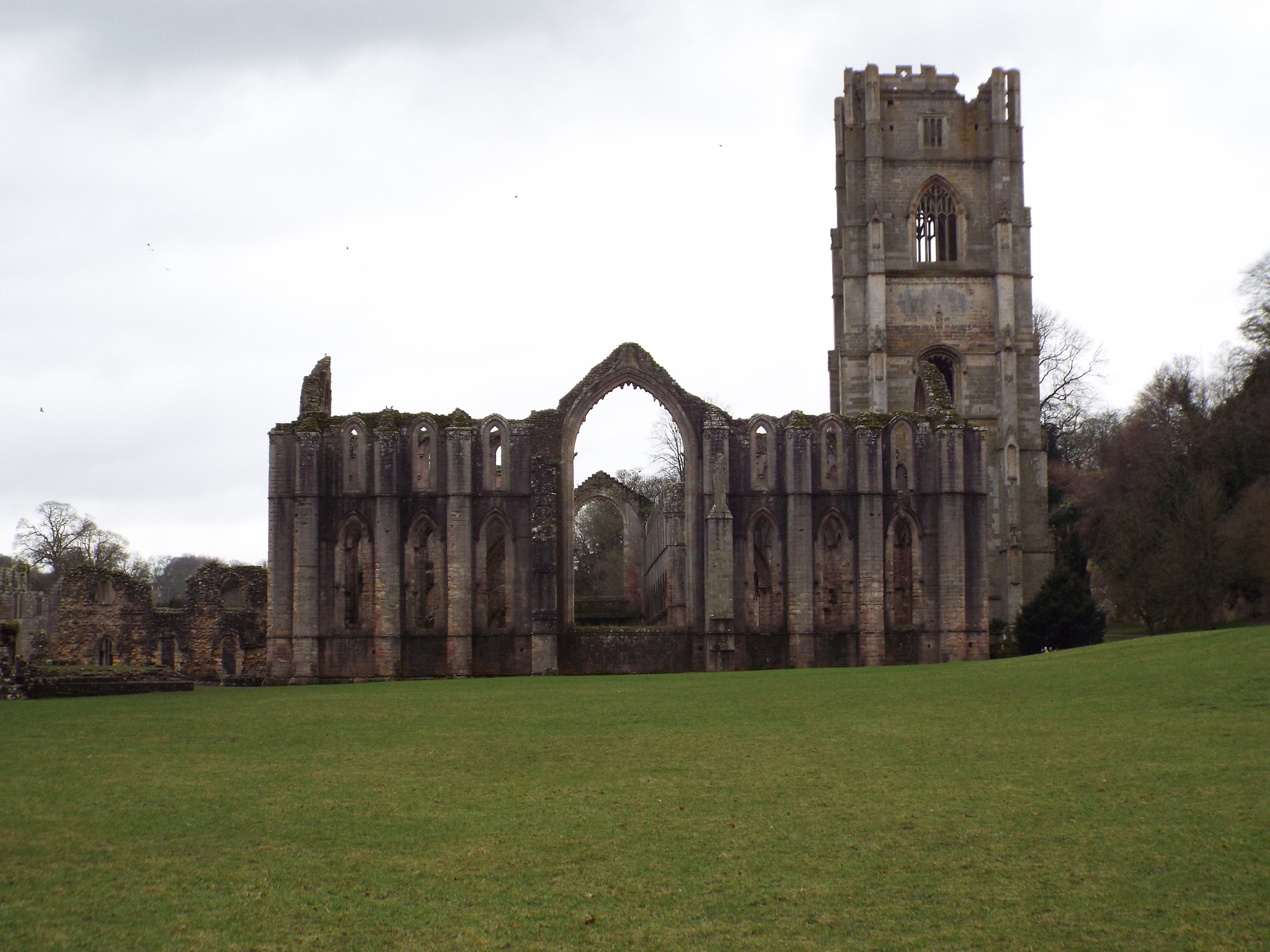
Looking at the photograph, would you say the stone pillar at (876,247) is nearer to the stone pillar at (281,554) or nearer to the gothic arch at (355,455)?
the gothic arch at (355,455)

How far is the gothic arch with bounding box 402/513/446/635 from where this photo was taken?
3186cm

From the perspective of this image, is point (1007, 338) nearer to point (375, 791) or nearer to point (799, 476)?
point (799, 476)

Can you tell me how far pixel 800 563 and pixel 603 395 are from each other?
21.2ft

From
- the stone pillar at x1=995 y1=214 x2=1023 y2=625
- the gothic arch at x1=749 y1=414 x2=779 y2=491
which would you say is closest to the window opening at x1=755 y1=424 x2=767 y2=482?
the gothic arch at x1=749 y1=414 x2=779 y2=491

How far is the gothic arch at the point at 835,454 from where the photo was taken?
106 feet

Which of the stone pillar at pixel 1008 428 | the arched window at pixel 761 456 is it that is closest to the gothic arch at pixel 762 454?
the arched window at pixel 761 456

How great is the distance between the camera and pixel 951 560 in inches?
1262

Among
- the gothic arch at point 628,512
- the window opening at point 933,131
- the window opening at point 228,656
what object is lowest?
the window opening at point 228,656

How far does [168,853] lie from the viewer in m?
8.77

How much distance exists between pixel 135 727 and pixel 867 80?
134 ft

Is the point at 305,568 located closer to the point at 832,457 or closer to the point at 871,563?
the point at 832,457

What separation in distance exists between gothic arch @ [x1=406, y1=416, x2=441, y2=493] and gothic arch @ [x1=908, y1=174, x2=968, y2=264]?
24707mm

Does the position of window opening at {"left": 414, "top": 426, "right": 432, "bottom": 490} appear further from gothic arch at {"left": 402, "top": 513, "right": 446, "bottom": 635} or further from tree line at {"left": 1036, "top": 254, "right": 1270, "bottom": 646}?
tree line at {"left": 1036, "top": 254, "right": 1270, "bottom": 646}

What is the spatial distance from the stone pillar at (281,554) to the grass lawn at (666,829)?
1393cm
